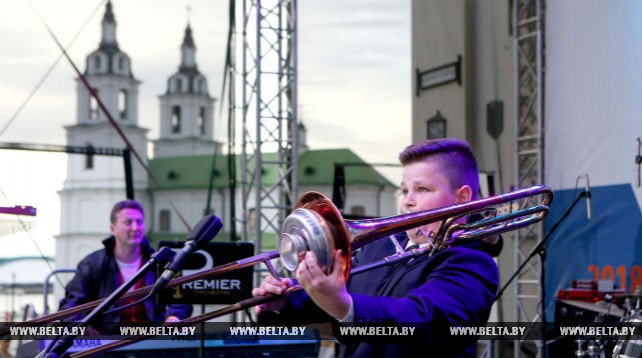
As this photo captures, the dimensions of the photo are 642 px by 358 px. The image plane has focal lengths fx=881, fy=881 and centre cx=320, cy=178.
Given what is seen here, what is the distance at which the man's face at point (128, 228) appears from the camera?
5145 millimetres

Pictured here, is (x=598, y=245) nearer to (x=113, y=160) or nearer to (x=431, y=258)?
(x=431, y=258)

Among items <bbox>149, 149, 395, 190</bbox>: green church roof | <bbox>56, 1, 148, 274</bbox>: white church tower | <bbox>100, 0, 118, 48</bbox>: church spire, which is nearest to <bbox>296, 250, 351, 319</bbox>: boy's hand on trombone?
<bbox>56, 1, 148, 274</bbox>: white church tower

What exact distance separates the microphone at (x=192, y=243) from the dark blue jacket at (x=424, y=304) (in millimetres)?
297

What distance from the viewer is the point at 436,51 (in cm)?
1181

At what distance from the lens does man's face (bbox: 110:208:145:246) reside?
16.9 ft

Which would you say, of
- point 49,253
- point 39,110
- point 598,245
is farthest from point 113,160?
point 598,245

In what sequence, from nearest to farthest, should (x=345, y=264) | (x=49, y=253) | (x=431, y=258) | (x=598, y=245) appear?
(x=345, y=264), (x=431, y=258), (x=598, y=245), (x=49, y=253)

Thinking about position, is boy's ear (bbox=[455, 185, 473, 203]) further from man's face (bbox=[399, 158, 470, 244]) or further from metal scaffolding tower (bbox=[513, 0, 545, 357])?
metal scaffolding tower (bbox=[513, 0, 545, 357])

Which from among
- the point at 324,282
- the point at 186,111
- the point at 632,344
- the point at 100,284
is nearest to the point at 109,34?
the point at 186,111

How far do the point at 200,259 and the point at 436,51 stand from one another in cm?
738

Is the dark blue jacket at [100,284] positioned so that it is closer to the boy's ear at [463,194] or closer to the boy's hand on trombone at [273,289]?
the boy's hand on trombone at [273,289]

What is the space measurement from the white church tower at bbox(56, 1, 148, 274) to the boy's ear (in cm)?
5057

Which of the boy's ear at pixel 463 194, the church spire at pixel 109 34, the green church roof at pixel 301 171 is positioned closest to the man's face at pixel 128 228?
the boy's ear at pixel 463 194

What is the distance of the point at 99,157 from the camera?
202ft
